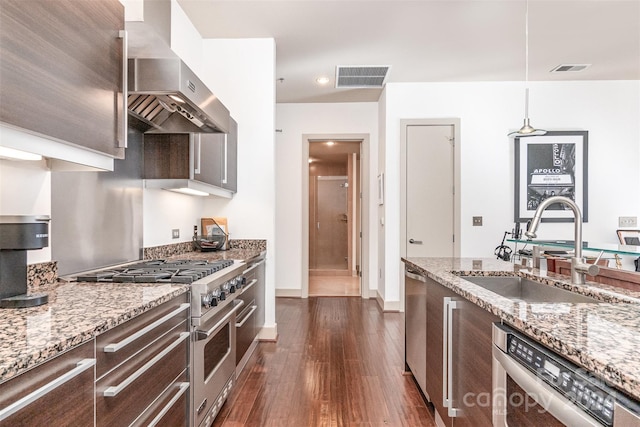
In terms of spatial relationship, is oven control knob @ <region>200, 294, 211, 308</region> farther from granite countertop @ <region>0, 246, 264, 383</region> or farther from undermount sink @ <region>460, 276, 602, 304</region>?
undermount sink @ <region>460, 276, 602, 304</region>

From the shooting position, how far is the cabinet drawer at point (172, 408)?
1234 mm

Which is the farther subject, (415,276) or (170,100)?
(415,276)

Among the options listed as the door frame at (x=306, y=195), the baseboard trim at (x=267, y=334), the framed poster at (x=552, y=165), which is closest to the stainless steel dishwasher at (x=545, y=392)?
the baseboard trim at (x=267, y=334)

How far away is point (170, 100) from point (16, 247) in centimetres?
102

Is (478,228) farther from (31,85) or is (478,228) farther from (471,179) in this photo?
(31,85)

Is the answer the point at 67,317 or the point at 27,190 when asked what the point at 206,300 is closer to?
the point at 67,317

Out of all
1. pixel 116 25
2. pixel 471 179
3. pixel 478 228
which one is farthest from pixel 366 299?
pixel 116 25

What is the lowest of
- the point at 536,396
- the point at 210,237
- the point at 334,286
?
the point at 334,286

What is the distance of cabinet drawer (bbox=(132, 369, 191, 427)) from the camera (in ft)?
4.05

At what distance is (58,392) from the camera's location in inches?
32.4

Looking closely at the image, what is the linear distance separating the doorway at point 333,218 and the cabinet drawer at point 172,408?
5350mm

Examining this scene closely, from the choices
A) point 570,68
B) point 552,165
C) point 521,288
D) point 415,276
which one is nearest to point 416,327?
point 415,276

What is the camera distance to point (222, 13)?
288 centimetres

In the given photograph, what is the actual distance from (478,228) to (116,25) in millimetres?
4137
